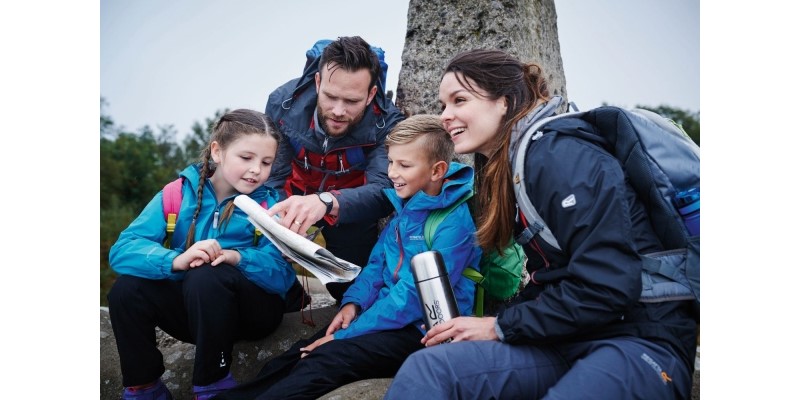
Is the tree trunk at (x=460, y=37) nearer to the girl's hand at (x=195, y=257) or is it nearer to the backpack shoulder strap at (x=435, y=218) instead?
the backpack shoulder strap at (x=435, y=218)

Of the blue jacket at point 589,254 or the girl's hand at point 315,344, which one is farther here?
the girl's hand at point 315,344

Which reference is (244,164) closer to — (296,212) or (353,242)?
(296,212)

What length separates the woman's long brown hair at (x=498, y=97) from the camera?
9.61 ft

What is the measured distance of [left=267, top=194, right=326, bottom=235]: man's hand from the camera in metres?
3.49

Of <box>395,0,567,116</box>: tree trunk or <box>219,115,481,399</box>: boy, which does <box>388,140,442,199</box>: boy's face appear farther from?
<box>395,0,567,116</box>: tree trunk

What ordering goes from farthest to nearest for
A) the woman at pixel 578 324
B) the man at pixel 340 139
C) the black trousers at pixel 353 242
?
1. the black trousers at pixel 353 242
2. the man at pixel 340 139
3. the woman at pixel 578 324

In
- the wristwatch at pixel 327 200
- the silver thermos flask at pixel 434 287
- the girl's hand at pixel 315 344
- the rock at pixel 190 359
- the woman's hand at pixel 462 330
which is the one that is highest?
the wristwatch at pixel 327 200

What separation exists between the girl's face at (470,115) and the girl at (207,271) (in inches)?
49.2

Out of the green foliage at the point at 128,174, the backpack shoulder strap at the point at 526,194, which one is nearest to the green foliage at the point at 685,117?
the backpack shoulder strap at the point at 526,194

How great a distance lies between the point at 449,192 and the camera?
3498 millimetres
